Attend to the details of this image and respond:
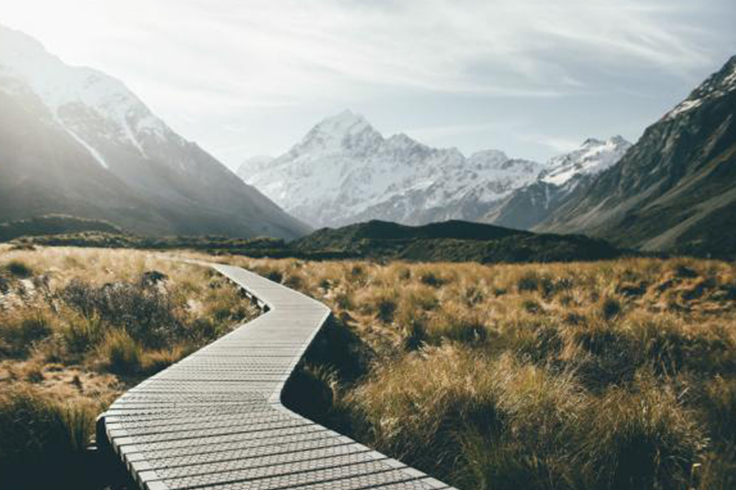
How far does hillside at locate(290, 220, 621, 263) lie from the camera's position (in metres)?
40.7

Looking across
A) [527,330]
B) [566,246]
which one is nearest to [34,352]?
[527,330]

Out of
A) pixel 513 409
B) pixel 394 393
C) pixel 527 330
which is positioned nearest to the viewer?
pixel 513 409

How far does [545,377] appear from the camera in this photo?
225 inches

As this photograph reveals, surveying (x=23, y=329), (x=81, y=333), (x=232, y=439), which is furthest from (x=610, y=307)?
(x=23, y=329)

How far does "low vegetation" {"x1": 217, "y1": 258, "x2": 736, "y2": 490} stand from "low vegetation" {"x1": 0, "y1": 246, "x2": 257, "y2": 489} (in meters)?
2.31

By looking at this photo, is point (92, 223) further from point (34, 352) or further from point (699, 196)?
point (699, 196)

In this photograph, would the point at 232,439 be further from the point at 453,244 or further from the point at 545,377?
the point at 453,244

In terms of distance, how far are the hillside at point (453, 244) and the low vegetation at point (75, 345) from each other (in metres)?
30.2

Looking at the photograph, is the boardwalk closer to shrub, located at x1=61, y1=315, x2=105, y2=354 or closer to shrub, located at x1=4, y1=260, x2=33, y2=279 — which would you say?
shrub, located at x1=61, y1=315, x2=105, y2=354

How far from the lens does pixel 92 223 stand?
119m

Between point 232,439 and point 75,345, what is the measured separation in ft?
19.8

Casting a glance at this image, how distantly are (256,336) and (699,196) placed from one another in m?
176

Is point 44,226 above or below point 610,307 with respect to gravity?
below

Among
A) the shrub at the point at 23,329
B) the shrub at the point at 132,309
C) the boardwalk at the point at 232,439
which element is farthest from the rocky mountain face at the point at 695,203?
the boardwalk at the point at 232,439
